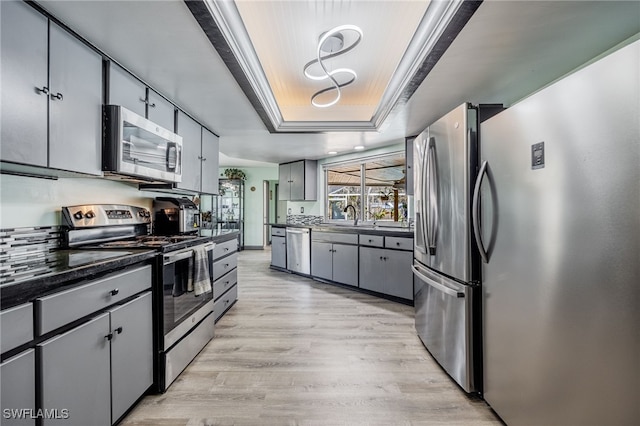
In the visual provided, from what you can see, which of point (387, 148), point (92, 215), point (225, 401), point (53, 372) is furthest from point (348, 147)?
point (53, 372)

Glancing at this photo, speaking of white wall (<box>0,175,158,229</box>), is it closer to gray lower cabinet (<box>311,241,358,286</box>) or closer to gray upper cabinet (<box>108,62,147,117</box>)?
gray upper cabinet (<box>108,62,147,117</box>)

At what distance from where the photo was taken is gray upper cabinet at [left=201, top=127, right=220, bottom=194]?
3.36 m

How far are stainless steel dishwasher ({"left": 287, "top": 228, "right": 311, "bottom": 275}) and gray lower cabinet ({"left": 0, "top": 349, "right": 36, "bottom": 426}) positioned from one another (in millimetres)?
3893

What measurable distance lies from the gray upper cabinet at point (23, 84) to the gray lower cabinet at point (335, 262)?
132 inches

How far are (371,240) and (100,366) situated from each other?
10.00 feet

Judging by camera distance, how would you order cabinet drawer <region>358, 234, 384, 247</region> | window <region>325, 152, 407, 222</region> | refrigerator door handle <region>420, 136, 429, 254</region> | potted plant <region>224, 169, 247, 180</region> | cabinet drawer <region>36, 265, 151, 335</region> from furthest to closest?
potted plant <region>224, 169, 247, 180</region>
window <region>325, 152, 407, 222</region>
cabinet drawer <region>358, 234, 384, 247</region>
refrigerator door handle <region>420, 136, 429, 254</region>
cabinet drawer <region>36, 265, 151, 335</region>

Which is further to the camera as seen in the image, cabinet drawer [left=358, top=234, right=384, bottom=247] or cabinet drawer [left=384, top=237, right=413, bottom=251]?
cabinet drawer [left=358, top=234, right=384, bottom=247]

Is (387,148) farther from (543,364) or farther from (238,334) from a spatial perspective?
(543,364)

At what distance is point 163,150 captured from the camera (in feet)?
7.67

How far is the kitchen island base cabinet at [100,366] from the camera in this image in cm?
109

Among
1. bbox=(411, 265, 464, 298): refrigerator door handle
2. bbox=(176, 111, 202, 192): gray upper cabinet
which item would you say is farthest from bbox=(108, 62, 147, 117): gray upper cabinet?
bbox=(411, 265, 464, 298): refrigerator door handle

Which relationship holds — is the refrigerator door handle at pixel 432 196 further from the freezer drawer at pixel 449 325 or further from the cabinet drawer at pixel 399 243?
the cabinet drawer at pixel 399 243

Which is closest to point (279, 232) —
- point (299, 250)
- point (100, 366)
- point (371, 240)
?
point (299, 250)

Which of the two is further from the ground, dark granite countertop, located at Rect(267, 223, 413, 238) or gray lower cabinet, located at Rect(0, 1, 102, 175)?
gray lower cabinet, located at Rect(0, 1, 102, 175)
